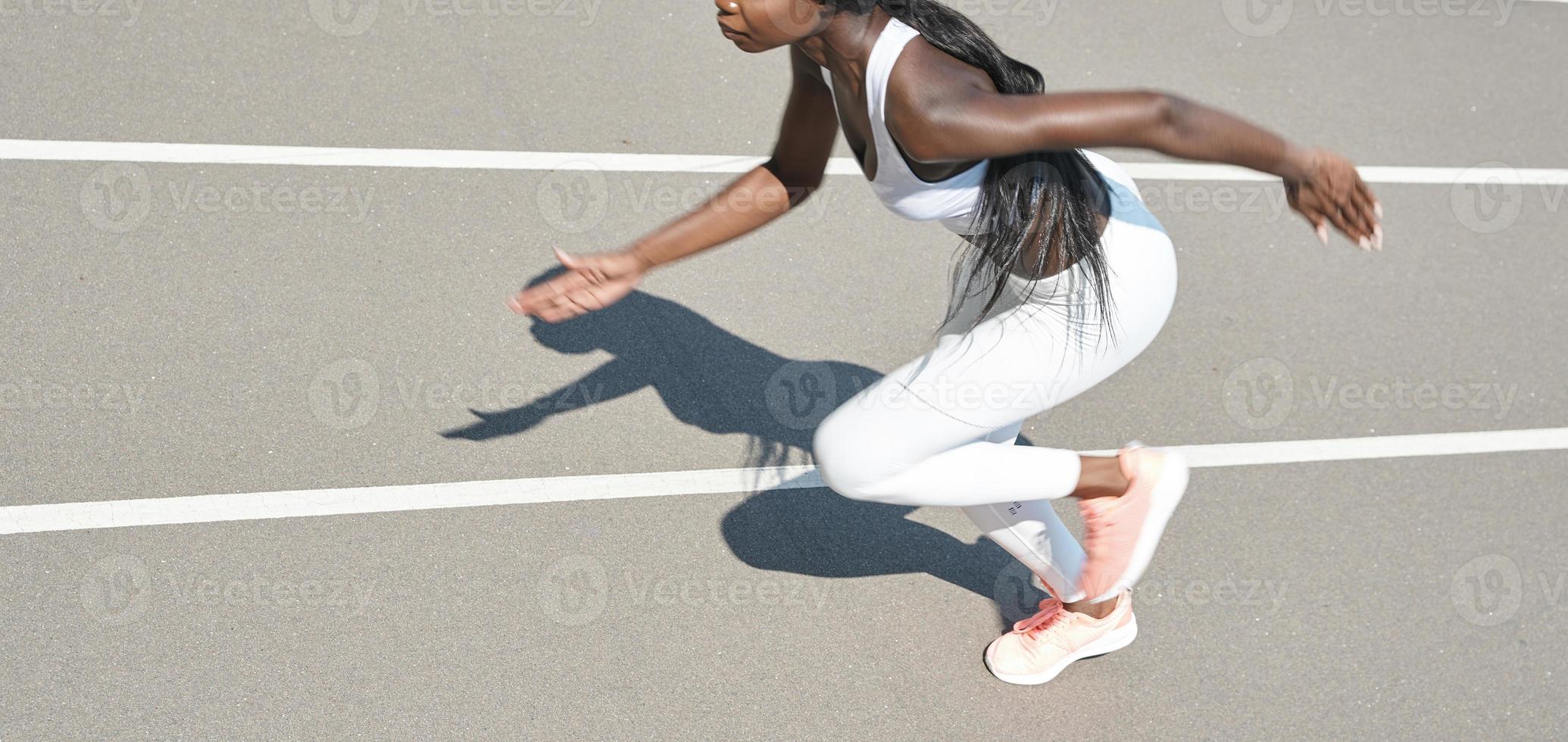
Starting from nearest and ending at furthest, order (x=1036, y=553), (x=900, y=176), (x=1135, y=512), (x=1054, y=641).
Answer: (x=900, y=176)
(x=1135, y=512)
(x=1036, y=553)
(x=1054, y=641)

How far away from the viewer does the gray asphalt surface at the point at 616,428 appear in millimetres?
3381

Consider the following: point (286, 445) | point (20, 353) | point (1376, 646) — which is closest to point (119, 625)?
point (286, 445)

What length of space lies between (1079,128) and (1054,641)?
1.77 metres

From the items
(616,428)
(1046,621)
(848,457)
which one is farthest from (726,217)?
(1046,621)

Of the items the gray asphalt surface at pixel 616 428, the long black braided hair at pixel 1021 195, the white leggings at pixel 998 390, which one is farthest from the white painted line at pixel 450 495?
the long black braided hair at pixel 1021 195

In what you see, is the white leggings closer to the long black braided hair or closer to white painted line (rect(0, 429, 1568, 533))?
the long black braided hair

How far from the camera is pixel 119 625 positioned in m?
3.30

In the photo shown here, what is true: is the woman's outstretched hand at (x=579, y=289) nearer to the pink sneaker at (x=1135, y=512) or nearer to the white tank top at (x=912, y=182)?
the white tank top at (x=912, y=182)

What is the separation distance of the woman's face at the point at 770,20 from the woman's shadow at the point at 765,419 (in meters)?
1.86

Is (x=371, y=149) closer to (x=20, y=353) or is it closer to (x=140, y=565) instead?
(x=20, y=353)

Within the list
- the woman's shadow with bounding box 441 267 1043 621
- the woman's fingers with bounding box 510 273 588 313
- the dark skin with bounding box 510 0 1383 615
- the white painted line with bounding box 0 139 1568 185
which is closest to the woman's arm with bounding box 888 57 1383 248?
the dark skin with bounding box 510 0 1383 615

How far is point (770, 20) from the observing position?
2250 mm

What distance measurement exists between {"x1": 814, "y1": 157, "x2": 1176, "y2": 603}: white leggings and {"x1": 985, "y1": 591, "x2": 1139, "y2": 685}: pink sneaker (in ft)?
2.31

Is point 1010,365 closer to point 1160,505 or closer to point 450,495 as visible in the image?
point 1160,505
